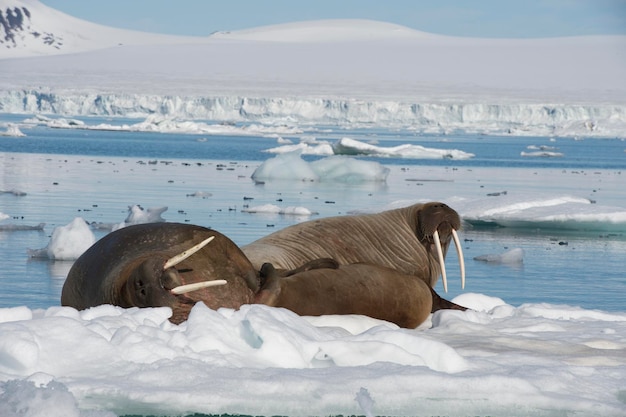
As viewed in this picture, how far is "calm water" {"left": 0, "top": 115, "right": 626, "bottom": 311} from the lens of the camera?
7.36 metres

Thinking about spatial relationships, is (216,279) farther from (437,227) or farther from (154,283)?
(437,227)

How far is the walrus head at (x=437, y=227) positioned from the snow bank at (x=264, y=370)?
1.52 m

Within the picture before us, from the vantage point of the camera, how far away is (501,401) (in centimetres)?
289

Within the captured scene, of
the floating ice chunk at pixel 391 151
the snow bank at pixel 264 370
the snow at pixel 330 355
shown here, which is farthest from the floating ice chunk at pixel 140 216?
the floating ice chunk at pixel 391 151

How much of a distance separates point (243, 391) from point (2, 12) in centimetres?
9827

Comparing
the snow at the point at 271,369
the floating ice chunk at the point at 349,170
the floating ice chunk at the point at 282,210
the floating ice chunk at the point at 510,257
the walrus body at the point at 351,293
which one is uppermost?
the snow at the point at 271,369

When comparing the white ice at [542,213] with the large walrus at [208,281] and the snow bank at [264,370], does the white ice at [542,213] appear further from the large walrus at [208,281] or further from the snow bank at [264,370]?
the snow bank at [264,370]

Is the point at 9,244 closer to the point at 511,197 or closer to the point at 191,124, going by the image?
the point at 511,197

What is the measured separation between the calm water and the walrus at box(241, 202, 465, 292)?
123cm

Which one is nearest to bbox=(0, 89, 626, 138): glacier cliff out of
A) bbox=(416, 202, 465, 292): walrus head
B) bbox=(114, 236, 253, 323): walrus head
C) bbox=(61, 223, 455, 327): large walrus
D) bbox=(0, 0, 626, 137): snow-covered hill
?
bbox=(0, 0, 626, 137): snow-covered hill


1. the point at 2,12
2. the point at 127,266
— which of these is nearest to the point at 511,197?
the point at 127,266

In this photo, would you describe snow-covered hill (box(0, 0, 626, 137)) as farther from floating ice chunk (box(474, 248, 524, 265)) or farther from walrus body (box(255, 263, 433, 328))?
walrus body (box(255, 263, 433, 328))

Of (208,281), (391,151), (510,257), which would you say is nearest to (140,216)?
(510,257)

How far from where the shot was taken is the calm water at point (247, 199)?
736 centimetres
